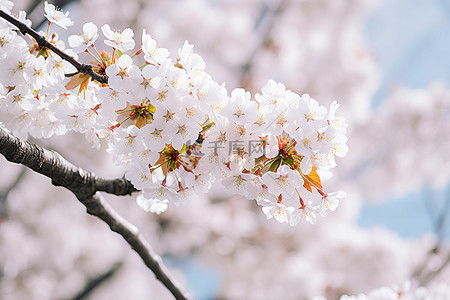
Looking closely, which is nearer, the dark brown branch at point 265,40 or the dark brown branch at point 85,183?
the dark brown branch at point 85,183

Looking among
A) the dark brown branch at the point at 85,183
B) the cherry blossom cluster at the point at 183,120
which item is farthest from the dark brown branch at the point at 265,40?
the cherry blossom cluster at the point at 183,120

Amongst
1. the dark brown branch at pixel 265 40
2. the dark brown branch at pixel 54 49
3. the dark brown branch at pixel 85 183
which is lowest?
Result: the dark brown branch at pixel 85 183

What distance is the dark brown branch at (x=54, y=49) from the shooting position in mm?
862

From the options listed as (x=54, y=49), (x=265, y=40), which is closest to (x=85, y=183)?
(x=54, y=49)

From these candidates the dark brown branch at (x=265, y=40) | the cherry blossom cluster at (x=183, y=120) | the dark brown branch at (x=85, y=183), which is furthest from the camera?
the dark brown branch at (x=265, y=40)

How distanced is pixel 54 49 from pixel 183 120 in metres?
0.37

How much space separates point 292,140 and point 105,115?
43cm

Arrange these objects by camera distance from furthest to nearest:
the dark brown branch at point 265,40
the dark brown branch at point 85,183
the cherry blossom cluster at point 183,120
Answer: the dark brown branch at point 265,40
the dark brown branch at point 85,183
the cherry blossom cluster at point 183,120

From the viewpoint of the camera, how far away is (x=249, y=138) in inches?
31.8

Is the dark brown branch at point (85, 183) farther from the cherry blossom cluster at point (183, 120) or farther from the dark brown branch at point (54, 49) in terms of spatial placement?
the dark brown branch at point (54, 49)

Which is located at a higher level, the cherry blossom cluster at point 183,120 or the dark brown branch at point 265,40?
the dark brown branch at point 265,40

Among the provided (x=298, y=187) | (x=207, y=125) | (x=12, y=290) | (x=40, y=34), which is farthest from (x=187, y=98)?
(x=12, y=290)

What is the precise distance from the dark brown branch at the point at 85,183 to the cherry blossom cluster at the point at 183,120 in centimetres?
13

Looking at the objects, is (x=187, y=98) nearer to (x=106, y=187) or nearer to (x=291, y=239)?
(x=106, y=187)
